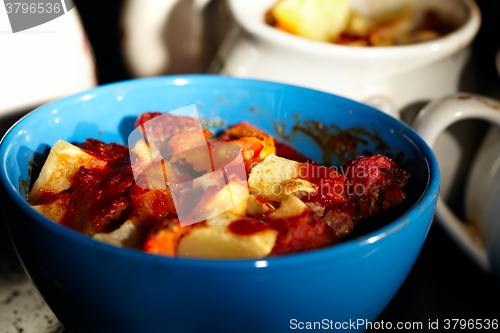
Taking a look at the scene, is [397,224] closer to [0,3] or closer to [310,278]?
[310,278]

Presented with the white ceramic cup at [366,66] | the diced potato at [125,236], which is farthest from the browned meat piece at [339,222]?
the white ceramic cup at [366,66]

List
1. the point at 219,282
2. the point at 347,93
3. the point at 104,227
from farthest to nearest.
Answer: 1. the point at 347,93
2. the point at 104,227
3. the point at 219,282

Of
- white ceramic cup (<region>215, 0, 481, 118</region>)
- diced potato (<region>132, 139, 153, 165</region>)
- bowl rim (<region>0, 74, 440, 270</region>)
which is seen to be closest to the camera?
bowl rim (<region>0, 74, 440, 270</region>)

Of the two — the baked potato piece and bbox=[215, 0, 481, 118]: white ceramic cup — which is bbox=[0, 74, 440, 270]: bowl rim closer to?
the baked potato piece

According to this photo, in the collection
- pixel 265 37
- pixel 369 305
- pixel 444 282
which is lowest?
pixel 444 282

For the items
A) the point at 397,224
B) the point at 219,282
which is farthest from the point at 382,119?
the point at 219,282

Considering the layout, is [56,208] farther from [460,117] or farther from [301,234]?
[460,117]

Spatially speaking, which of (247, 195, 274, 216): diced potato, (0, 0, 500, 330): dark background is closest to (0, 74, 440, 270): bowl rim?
(247, 195, 274, 216): diced potato
